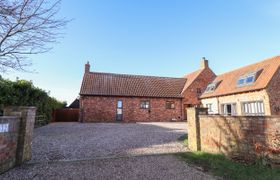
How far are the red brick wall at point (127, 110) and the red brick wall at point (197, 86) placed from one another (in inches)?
51.7

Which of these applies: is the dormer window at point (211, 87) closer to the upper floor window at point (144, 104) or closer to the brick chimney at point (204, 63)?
the brick chimney at point (204, 63)

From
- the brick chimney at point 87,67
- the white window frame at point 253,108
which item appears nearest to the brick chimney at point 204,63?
the white window frame at point 253,108

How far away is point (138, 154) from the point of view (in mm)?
6633

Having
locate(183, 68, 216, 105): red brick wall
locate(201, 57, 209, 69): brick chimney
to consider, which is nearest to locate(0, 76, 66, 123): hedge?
locate(183, 68, 216, 105): red brick wall

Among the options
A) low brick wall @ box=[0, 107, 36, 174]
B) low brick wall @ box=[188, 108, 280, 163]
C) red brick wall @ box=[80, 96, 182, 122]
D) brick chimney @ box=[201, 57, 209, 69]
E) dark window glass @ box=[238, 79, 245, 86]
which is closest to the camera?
low brick wall @ box=[0, 107, 36, 174]

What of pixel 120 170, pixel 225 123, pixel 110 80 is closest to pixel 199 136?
pixel 225 123

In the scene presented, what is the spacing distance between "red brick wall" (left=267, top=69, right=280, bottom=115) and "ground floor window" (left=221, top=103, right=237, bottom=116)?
404 cm

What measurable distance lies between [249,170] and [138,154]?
→ 11.2ft

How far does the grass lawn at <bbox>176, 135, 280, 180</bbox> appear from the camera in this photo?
438cm

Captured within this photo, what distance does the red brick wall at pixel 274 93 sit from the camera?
14.9 m

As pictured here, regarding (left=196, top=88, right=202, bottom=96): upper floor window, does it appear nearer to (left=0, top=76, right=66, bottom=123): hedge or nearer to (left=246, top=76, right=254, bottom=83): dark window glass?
(left=246, top=76, right=254, bottom=83): dark window glass

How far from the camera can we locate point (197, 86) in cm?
2541

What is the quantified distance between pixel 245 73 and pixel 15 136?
2048cm

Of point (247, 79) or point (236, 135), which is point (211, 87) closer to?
point (247, 79)
